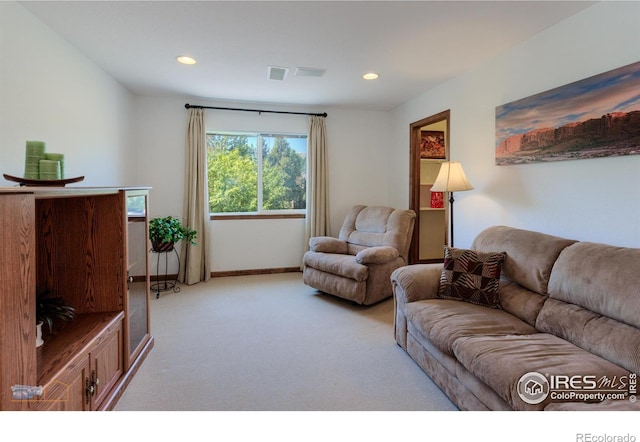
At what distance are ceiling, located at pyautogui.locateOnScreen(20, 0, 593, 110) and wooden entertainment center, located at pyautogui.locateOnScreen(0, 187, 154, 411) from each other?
1246 millimetres

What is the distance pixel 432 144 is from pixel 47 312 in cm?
506

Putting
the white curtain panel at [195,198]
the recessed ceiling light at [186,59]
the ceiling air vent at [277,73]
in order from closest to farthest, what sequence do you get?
the recessed ceiling light at [186,59] → the ceiling air vent at [277,73] → the white curtain panel at [195,198]

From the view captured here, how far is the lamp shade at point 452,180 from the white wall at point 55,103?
10.6 feet

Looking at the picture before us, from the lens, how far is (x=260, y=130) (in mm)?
4695

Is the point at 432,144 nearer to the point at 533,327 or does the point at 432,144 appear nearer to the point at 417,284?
the point at 417,284

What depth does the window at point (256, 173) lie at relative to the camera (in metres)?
4.67

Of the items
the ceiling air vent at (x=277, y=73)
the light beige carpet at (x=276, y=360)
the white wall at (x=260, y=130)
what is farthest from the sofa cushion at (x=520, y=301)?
the white wall at (x=260, y=130)

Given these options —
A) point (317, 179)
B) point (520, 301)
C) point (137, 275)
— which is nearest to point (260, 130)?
point (317, 179)

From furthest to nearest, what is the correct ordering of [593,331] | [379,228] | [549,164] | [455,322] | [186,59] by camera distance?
[379,228]
[186,59]
[549,164]
[455,322]
[593,331]

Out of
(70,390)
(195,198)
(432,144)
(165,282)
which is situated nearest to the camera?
(70,390)

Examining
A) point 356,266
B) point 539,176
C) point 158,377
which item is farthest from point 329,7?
point 158,377

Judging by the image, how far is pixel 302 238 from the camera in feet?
16.3

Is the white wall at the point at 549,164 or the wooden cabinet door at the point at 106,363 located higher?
the white wall at the point at 549,164

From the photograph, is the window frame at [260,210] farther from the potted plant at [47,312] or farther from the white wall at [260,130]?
the potted plant at [47,312]
